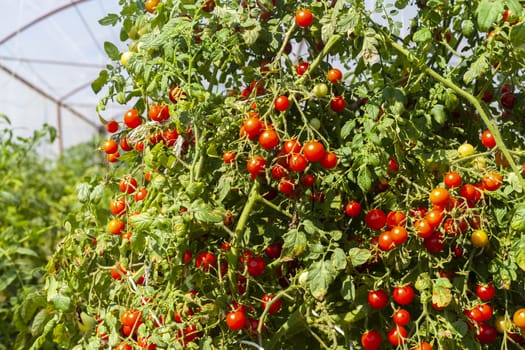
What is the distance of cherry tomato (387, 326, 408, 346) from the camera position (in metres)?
0.90

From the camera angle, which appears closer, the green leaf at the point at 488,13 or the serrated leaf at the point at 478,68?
the green leaf at the point at 488,13

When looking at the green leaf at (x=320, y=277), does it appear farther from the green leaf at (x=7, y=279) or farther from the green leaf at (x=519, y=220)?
the green leaf at (x=7, y=279)

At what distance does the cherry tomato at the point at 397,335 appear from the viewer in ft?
2.95

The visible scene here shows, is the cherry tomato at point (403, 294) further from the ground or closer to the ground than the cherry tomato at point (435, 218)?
closer to the ground

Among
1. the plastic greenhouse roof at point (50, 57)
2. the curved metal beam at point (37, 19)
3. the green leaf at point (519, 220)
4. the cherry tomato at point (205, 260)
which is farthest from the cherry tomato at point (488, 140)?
the curved metal beam at point (37, 19)

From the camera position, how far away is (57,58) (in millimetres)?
6957

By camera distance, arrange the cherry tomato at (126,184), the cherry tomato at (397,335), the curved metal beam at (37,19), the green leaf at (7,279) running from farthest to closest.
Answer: the curved metal beam at (37,19), the green leaf at (7,279), the cherry tomato at (126,184), the cherry tomato at (397,335)

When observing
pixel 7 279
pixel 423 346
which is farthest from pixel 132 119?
pixel 7 279

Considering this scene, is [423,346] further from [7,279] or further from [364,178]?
[7,279]

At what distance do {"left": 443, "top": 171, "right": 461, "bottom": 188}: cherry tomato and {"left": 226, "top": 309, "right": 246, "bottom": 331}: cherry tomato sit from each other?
375 millimetres

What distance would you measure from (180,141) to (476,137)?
564 mm

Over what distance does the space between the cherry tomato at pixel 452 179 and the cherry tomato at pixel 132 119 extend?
0.53 metres

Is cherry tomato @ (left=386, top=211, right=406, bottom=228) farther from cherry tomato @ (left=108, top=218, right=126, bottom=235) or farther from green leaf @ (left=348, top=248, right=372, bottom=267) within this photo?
cherry tomato @ (left=108, top=218, right=126, bottom=235)

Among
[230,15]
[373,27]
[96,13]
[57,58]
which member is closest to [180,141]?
[230,15]
